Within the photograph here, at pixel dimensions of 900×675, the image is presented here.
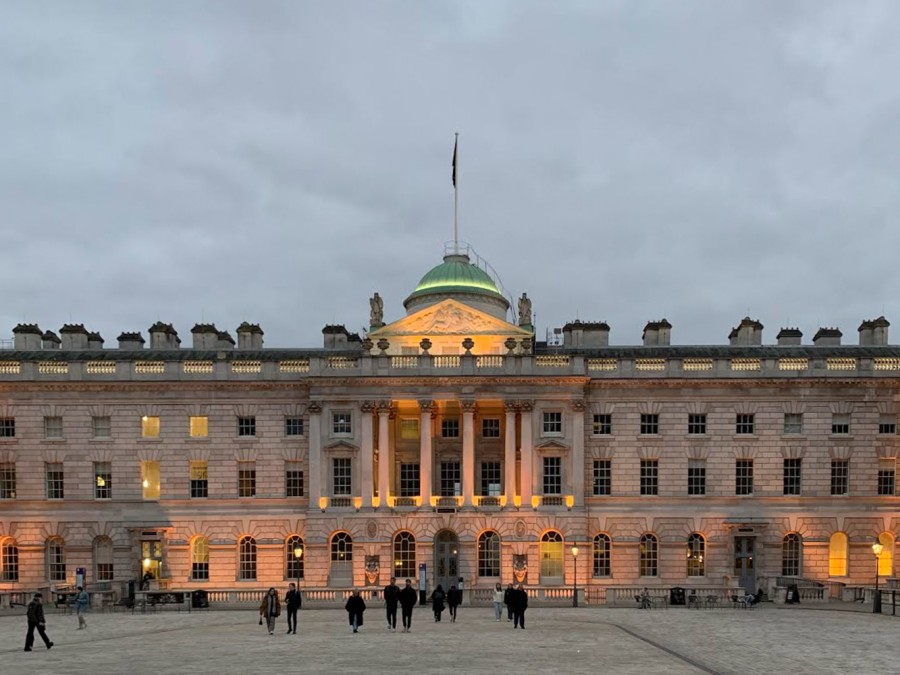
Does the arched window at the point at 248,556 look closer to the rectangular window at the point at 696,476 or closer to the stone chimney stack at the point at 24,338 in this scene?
the stone chimney stack at the point at 24,338

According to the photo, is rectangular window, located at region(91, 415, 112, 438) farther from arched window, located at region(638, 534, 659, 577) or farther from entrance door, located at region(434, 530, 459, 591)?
arched window, located at region(638, 534, 659, 577)

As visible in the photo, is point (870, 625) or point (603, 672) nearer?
point (603, 672)

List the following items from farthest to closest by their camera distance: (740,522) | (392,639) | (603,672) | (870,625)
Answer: (740,522)
(870,625)
(392,639)
(603,672)

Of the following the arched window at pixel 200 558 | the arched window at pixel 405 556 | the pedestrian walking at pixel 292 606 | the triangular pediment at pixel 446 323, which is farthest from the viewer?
the triangular pediment at pixel 446 323

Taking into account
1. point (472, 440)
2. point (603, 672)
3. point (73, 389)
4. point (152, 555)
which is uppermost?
point (73, 389)

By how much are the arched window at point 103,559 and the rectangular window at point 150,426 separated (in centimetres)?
679

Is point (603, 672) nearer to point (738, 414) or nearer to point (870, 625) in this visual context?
point (870, 625)

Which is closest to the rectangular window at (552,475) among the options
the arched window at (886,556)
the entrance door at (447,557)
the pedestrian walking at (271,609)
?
the entrance door at (447,557)

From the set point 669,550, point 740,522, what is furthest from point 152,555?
point 740,522

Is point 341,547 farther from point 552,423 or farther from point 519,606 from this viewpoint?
point 519,606

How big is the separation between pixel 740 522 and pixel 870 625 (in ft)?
60.1

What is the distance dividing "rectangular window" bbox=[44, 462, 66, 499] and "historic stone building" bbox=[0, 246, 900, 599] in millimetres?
83

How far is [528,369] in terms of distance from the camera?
2025 inches

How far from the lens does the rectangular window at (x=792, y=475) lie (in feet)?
168
